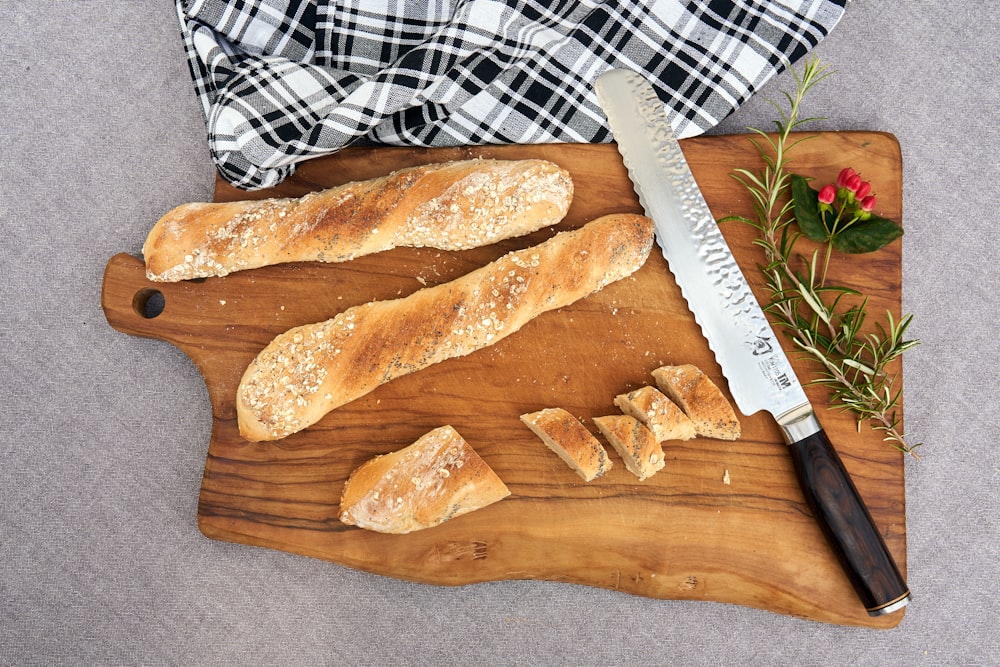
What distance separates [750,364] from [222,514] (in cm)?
185

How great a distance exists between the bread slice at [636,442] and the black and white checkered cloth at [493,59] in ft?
3.26

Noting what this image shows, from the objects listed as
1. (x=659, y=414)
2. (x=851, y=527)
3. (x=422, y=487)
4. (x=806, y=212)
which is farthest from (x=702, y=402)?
(x=422, y=487)

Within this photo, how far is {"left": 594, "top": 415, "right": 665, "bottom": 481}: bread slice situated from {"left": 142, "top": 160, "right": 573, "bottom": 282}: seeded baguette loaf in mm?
700

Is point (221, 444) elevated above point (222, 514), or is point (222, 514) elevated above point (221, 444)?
point (221, 444)

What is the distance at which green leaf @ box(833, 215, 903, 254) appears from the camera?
208 cm

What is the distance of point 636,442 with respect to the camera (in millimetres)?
1985

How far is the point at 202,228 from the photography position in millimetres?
2078

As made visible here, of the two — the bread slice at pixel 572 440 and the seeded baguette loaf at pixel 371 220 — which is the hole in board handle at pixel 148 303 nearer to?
the seeded baguette loaf at pixel 371 220

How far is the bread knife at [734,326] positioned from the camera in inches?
79.8

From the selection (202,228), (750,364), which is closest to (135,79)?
(202,228)

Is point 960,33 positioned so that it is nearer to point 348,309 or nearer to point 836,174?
point 836,174

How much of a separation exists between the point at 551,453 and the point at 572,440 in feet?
0.57

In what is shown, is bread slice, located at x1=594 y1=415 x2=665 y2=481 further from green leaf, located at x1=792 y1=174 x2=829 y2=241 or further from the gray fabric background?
green leaf, located at x1=792 y1=174 x2=829 y2=241

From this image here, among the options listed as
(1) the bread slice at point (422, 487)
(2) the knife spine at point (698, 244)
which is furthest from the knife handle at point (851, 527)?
(1) the bread slice at point (422, 487)
